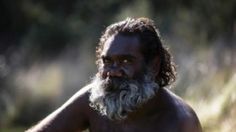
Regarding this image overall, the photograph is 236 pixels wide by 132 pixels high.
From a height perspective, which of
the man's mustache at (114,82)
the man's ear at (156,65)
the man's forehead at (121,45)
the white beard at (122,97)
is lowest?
the white beard at (122,97)

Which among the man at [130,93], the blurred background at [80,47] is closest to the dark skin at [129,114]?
the man at [130,93]

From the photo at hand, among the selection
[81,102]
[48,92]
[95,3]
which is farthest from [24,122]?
[81,102]

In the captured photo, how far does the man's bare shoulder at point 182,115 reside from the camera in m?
5.58

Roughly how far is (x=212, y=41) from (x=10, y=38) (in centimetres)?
1101

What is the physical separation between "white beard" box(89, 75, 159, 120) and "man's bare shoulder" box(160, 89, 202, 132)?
0.11 meters

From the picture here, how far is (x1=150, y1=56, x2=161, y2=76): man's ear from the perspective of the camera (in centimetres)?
580

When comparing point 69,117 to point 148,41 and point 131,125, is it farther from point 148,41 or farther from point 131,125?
point 148,41

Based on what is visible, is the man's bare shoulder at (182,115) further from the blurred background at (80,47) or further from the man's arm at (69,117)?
the blurred background at (80,47)

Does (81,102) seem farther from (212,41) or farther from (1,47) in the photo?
(1,47)

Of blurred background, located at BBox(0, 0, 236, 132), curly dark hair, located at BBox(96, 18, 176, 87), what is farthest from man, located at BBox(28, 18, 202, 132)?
blurred background, located at BBox(0, 0, 236, 132)

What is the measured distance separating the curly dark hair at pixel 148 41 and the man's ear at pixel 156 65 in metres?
0.02

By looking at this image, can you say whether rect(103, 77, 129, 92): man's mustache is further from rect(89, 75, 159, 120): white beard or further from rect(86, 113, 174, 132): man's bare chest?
rect(86, 113, 174, 132): man's bare chest

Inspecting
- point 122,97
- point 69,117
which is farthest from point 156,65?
point 69,117

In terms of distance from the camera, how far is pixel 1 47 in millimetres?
27188
